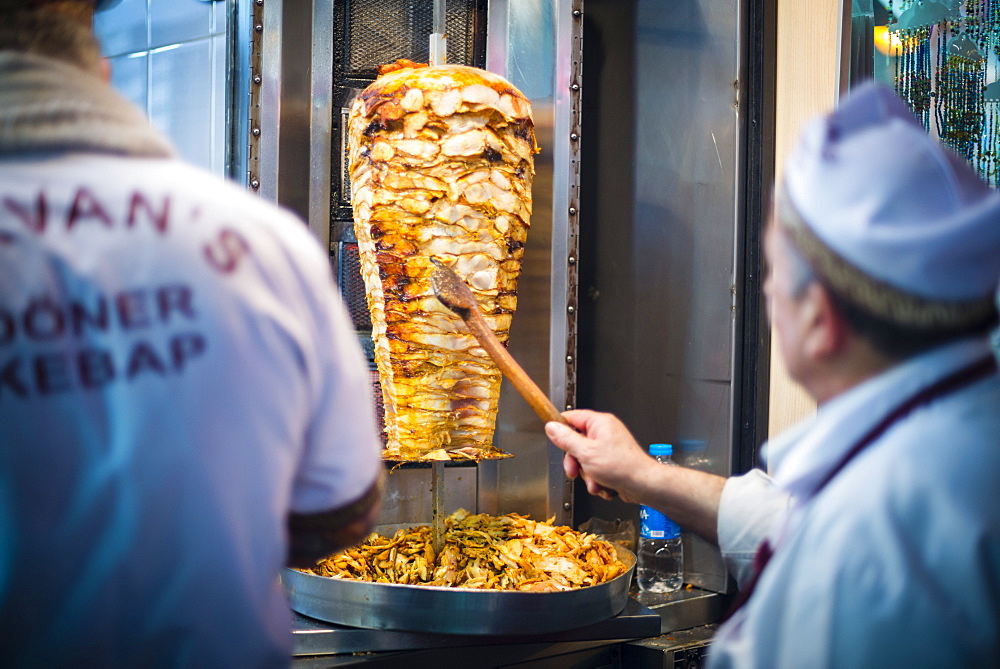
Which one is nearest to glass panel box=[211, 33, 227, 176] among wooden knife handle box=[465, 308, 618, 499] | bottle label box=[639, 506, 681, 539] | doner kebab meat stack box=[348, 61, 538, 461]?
doner kebab meat stack box=[348, 61, 538, 461]

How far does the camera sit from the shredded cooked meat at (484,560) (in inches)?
91.0

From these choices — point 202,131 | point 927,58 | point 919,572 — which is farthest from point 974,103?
point 202,131

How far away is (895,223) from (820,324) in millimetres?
133

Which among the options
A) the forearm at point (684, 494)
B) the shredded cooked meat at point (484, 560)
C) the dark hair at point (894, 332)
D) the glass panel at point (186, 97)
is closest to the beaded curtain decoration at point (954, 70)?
the forearm at point (684, 494)

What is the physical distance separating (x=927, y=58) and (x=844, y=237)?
177 cm

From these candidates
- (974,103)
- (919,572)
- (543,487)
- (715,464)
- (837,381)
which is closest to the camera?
(919,572)

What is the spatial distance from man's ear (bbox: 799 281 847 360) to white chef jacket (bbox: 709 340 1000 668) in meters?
0.06

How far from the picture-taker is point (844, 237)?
958 millimetres

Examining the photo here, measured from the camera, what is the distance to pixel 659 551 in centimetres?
296

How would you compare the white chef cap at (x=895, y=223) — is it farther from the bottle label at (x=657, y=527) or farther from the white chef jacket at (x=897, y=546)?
the bottle label at (x=657, y=527)

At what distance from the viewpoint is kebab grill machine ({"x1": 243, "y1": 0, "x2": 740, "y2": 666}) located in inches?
87.4

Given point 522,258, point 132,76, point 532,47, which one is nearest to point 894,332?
point 522,258

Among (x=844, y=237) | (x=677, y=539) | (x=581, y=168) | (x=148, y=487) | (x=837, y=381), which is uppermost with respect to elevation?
(x=581, y=168)

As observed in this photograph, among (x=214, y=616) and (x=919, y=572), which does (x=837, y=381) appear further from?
(x=214, y=616)
